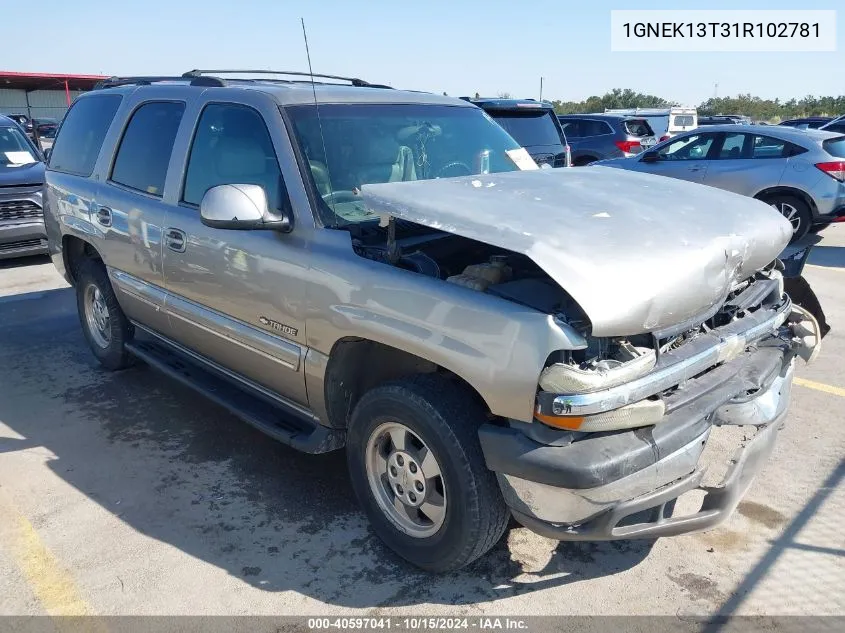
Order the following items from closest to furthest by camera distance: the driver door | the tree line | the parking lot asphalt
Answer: the parking lot asphalt, the driver door, the tree line

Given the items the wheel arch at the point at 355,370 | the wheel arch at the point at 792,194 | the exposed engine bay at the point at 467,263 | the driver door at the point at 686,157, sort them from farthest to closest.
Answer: the driver door at the point at 686,157
the wheel arch at the point at 792,194
the wheel arch at the point at 355,370
the exposed engine bay at the point at 467,263

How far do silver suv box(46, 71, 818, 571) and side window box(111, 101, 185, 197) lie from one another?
25 millimetres

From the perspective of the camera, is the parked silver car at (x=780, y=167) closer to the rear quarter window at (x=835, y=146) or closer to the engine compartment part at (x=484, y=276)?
the rear quarter window at (x=835, y=146)

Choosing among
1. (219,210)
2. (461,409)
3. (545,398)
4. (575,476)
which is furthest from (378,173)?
(575,476)

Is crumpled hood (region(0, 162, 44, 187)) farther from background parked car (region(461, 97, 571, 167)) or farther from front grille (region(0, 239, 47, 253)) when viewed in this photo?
background parked car (region(461, 97, 571, 167))

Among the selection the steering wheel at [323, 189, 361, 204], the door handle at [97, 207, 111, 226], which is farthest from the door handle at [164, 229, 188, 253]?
the steering wheel at [323, 189, 361, 204]

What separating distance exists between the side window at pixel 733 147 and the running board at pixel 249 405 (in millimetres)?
8621

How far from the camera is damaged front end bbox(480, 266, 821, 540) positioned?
2.27 metres

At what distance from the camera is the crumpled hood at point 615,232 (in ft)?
7.53

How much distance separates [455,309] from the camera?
2496 mm

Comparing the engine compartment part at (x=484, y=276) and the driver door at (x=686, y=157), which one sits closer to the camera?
the engine compartment part at (x=484, y=276)

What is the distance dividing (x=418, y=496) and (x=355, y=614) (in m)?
0.51

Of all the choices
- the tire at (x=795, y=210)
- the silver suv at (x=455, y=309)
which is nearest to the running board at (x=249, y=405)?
the silver suv at (x=455, y=309)

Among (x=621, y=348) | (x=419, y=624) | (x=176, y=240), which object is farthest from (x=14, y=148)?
(x=621, y=348)
